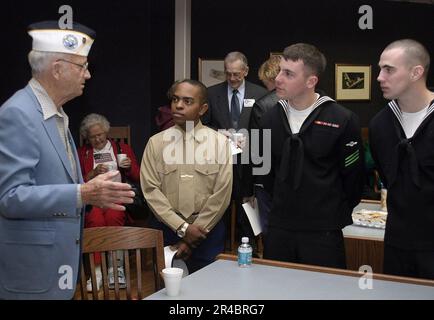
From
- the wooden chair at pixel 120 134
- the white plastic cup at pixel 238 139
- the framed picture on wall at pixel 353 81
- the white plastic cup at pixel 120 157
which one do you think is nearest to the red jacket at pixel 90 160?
the white plastic cup at pixel 120 157

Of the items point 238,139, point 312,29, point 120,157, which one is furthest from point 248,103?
point 312,29

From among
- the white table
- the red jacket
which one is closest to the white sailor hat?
the white table

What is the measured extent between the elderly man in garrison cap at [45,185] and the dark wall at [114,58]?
3139mm

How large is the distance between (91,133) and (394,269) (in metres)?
2.97

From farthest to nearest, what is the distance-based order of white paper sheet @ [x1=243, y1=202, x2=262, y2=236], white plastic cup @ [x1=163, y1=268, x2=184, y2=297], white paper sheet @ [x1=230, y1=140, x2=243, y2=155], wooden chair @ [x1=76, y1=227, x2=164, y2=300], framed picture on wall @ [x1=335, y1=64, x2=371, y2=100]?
framed picture on wall @ [x1=335, y1=64, x2=371, y2=100]
white paper sheet @ [x1=230, y1=140, x2=243, y2=155]
white paper sheet @ [x1=243, y1=202, x2=262, y2=236]
wooden chair @ [x1=76, y1=227, x2=164, y2=300]
white plastic cup @ [x1=163, y1=268, x2=184, y2=297]

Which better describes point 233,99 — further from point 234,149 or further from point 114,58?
point 114,58

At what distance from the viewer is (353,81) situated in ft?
24.2

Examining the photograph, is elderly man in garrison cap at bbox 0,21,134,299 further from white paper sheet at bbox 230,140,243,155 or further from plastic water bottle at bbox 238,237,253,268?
white paper sheet at bbox 230,140,243,155

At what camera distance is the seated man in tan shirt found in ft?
10.2

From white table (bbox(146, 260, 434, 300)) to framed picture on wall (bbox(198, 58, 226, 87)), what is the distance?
437cm

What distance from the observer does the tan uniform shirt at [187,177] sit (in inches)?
123

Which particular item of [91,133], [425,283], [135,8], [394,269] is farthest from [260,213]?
[135,8]

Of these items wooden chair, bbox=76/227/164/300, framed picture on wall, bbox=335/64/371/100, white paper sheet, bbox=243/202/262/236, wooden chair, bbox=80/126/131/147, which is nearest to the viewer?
wooden chair, bbox=76/227/164/300
